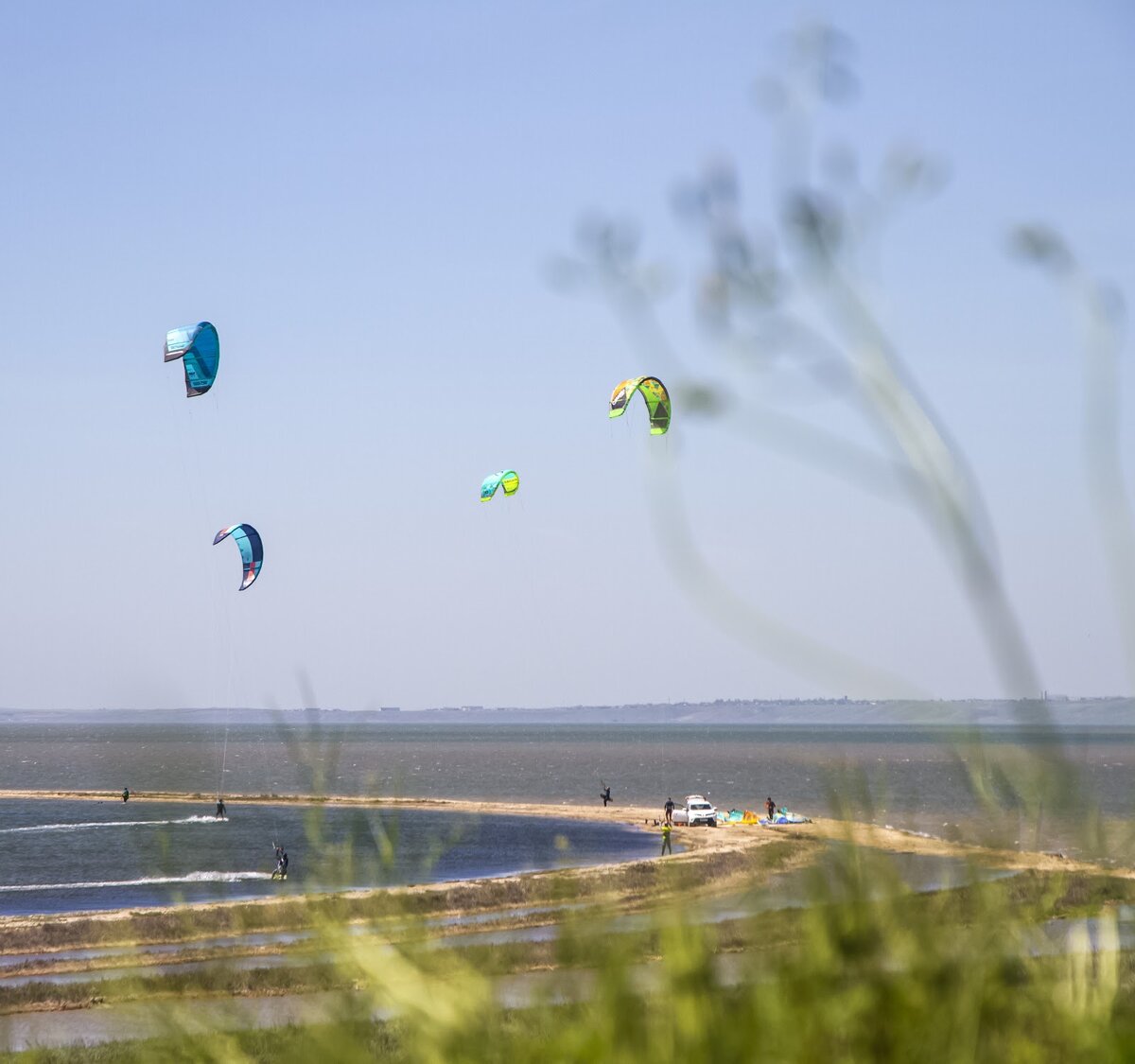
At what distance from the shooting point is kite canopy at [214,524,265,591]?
32500 mm

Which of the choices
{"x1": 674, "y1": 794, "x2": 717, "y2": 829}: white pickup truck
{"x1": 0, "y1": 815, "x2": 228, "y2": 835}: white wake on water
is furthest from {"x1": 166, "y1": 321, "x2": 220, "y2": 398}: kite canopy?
{"x1": 0, "y1": 815, "x2": 228, "y2": 835}: white wake on water

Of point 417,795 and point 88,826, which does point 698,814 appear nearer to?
point 88,826

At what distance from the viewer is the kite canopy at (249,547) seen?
32500mm

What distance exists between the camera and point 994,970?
2.73 m

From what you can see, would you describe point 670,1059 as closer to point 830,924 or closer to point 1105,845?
point 830,924

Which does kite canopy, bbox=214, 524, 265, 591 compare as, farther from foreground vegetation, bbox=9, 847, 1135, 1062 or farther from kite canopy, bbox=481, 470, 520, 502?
foreground vegetation, bbox=9, 847, 1135, 1062

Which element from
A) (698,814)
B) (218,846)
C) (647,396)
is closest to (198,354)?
(647,396)

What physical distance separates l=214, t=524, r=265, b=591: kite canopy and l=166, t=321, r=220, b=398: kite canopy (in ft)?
30.1

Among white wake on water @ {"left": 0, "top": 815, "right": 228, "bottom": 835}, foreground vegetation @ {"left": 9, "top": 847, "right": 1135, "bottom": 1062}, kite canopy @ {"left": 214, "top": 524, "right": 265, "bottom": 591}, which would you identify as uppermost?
kite canopy @ {"left": 214, "top": 524, "right": 265, "bottom": 591}

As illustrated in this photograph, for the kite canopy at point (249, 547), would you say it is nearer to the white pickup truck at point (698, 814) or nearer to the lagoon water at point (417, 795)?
the lagoon water at point (417, 795)

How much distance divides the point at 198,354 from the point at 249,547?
10.0 metres

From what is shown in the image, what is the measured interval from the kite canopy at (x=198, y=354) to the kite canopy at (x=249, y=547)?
9177mm

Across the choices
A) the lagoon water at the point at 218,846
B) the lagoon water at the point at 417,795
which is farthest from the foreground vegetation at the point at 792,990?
the lagoon water at the point at 218,846

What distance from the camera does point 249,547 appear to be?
3269 cm
